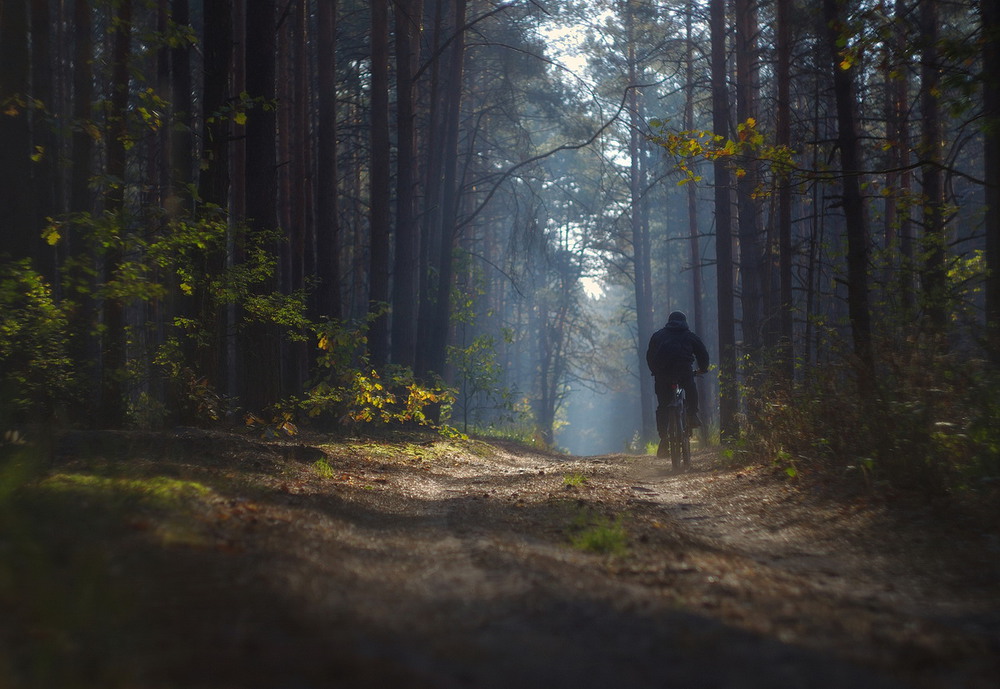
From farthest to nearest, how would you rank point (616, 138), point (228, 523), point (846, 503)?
point (616, 138), point (846, 503), point (228, 523)

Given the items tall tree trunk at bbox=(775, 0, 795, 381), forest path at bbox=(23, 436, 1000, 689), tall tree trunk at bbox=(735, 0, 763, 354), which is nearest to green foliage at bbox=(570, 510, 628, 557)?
forest path at bbox=(23, 436, 1000, 689)

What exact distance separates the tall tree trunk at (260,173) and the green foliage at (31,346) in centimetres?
238

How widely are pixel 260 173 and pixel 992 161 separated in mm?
8680

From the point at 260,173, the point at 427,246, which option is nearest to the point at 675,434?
the point at 260,173

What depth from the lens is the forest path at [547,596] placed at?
2564 millimetres

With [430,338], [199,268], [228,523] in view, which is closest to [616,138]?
[430,338]

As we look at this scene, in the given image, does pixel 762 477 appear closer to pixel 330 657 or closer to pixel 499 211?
pixel 330 657

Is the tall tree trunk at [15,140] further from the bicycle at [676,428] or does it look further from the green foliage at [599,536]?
the bicycle at [676,428]

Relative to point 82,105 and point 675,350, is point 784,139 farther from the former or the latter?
point 82,105

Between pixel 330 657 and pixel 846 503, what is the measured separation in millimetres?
5259

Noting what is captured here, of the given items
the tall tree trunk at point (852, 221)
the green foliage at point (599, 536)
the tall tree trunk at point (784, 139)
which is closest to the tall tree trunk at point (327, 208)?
the tall tree trunk at point (784, 139)

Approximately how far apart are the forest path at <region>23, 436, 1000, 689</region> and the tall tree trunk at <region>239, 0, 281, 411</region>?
3901 mm

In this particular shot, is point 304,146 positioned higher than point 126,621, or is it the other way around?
point 304,146

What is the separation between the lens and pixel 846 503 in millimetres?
6508
